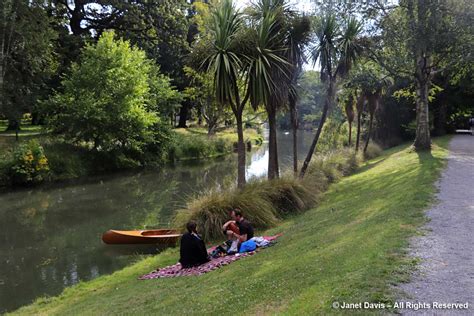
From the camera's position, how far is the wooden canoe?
36.9 ft

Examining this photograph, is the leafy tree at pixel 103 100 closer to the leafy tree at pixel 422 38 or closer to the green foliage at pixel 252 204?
the leafy tree at pixel 422 38

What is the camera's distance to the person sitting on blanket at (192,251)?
8434mm

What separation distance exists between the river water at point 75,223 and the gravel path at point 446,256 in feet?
23.9

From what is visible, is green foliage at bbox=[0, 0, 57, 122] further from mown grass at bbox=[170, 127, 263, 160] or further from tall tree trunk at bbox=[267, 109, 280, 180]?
tall tree trunk at bbox=[267, 109, 280, 180]

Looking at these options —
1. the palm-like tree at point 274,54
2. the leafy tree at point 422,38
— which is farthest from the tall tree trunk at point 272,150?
the leafy tree at point 422,38

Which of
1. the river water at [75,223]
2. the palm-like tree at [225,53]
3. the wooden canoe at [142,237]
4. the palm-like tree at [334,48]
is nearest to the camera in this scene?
the river water at [75,223]

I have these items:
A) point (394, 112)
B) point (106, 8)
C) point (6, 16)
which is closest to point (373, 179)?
point (394, 112)

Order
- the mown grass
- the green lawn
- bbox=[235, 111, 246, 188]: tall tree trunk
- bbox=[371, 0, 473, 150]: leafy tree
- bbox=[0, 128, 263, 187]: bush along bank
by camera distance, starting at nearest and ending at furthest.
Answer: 1. the green lawn
2. bbox=[235, 111, 246, 188]: tall tree trunk
3. bbox=[371, 0, 473, 150]: leafy tree
4. bbox=[0, 128, 263, 187]: bush along bank
5. the mown grass

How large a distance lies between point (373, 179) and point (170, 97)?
2257cm

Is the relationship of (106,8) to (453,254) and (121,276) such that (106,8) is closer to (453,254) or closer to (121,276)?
(121,276)

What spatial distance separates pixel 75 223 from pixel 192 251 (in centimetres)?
865

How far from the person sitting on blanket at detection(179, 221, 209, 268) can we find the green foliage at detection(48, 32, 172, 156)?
18.5m

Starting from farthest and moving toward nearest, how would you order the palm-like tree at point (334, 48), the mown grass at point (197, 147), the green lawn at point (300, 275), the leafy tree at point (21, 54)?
the mown grass at point (197, 147), the leafy tree at point (21, 54), the palm-like tree at point (334, 48), the green lawn at point (300, 275)

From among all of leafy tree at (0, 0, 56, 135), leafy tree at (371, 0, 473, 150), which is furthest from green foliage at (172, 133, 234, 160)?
leafy tree at (371, 0, 473, 150)
